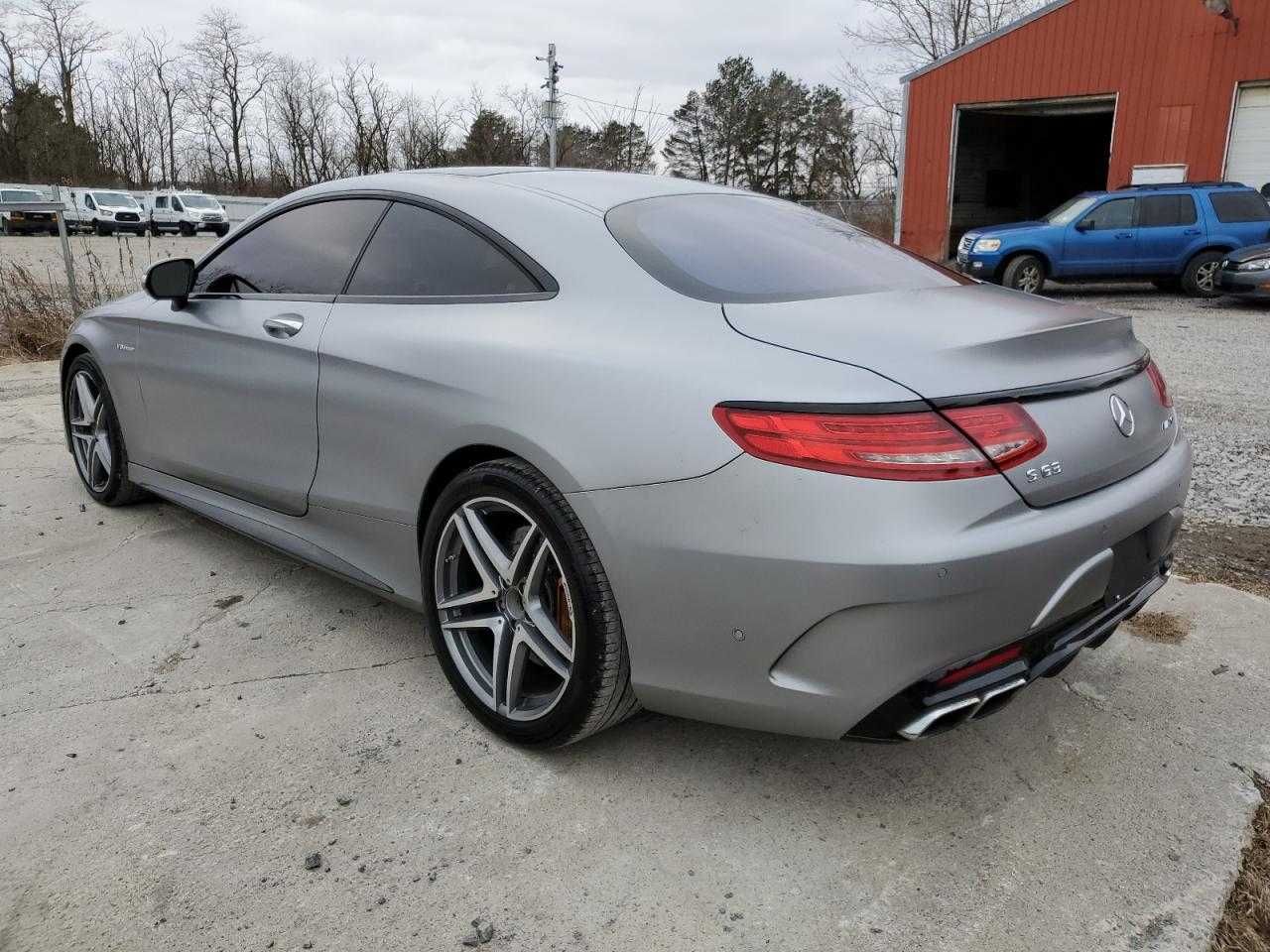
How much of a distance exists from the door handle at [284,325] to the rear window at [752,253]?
1103 millimetres

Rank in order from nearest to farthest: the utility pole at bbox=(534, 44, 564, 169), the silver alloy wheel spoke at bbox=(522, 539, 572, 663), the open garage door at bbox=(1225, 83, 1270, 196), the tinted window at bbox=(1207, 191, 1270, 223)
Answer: the silver alloy wheel spoke at bbox=(522, 539, 572, 663), the tinted window at bbox=(1207, 191, 1270, 223), the open garage door at bbox=(1225, 83, 1270, 196), the utility pole at bbox=(534, 44, 564, 169)

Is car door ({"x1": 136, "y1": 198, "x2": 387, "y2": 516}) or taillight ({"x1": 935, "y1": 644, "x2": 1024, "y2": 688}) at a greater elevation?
car door ({"x1": 136, "y1": 198, "x2": 387, "y2": 516})

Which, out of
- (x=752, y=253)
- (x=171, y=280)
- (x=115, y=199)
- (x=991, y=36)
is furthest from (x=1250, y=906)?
(x=115, y=199)

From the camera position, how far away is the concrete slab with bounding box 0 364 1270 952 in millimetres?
1847

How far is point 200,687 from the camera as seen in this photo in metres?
2.75

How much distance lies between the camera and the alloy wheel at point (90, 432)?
4.18m

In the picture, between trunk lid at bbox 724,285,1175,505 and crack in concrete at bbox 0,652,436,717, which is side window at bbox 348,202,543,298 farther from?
crack in concrete at bbox 0,652,436,717

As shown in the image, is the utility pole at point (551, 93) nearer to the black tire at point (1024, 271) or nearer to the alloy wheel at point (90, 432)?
the black tire at point (1024, 271)

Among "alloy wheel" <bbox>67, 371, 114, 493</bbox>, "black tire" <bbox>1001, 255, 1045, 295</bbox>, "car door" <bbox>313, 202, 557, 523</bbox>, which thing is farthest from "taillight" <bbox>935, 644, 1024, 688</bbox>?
"black tire" <bbox>1001, 255, 1045, 295</bbox>

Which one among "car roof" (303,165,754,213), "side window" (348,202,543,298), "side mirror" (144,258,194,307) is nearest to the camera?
"side window" (348,202,543,298)

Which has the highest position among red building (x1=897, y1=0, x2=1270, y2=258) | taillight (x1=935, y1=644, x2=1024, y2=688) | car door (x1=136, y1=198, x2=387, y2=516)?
red building (x1=897, y1=0, x2=1270, y2=258)

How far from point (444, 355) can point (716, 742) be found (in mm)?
1208

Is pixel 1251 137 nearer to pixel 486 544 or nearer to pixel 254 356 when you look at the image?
pixel 254 356

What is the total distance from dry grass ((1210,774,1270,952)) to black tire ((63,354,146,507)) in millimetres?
4059
